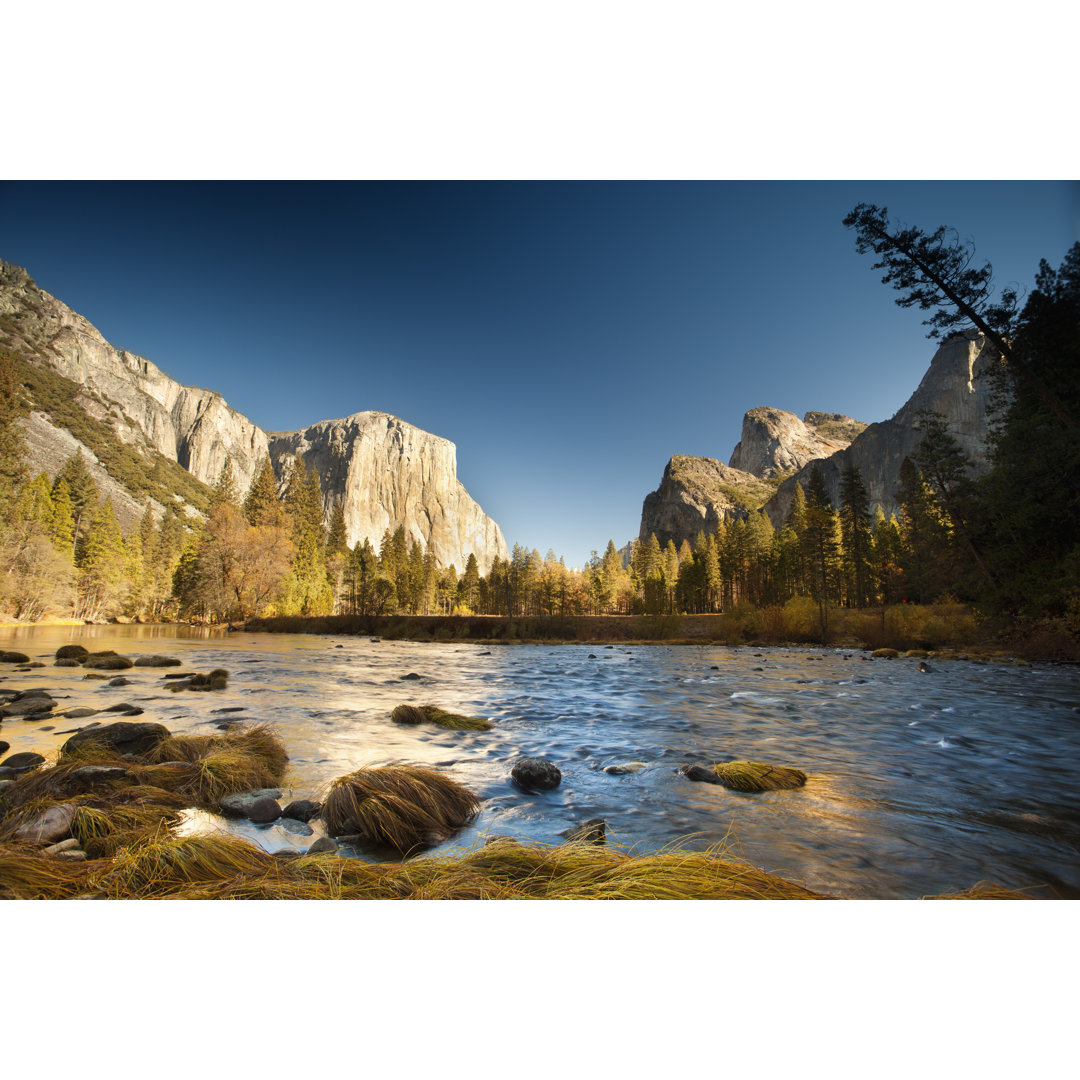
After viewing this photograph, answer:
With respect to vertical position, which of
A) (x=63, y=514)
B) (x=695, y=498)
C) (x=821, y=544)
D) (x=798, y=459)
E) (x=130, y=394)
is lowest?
(x=821, y=544)

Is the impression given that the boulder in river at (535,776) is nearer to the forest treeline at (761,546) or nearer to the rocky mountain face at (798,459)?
the forest treeline at (761,546)

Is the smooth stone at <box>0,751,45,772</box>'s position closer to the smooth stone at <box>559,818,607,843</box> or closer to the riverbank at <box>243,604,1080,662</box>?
the smooth stone at <box>559,818,607,843</box>

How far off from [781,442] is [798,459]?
7691 mm

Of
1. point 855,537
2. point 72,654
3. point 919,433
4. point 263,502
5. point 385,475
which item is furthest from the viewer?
point 385,475

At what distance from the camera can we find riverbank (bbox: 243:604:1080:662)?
16969 mm

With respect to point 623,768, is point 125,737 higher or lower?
higher

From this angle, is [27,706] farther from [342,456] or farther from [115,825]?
[342,456]

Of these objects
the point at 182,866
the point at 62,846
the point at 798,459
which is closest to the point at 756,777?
the point at 182,866

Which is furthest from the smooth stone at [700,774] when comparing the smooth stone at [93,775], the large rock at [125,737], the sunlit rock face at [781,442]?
the sunlit rock face at [781,442]

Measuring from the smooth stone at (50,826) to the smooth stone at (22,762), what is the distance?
1.59 m

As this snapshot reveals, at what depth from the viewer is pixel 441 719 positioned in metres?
6.06

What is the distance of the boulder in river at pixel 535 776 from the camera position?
12.1 ft

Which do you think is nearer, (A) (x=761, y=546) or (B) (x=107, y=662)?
(B) (x=107, y=662)
